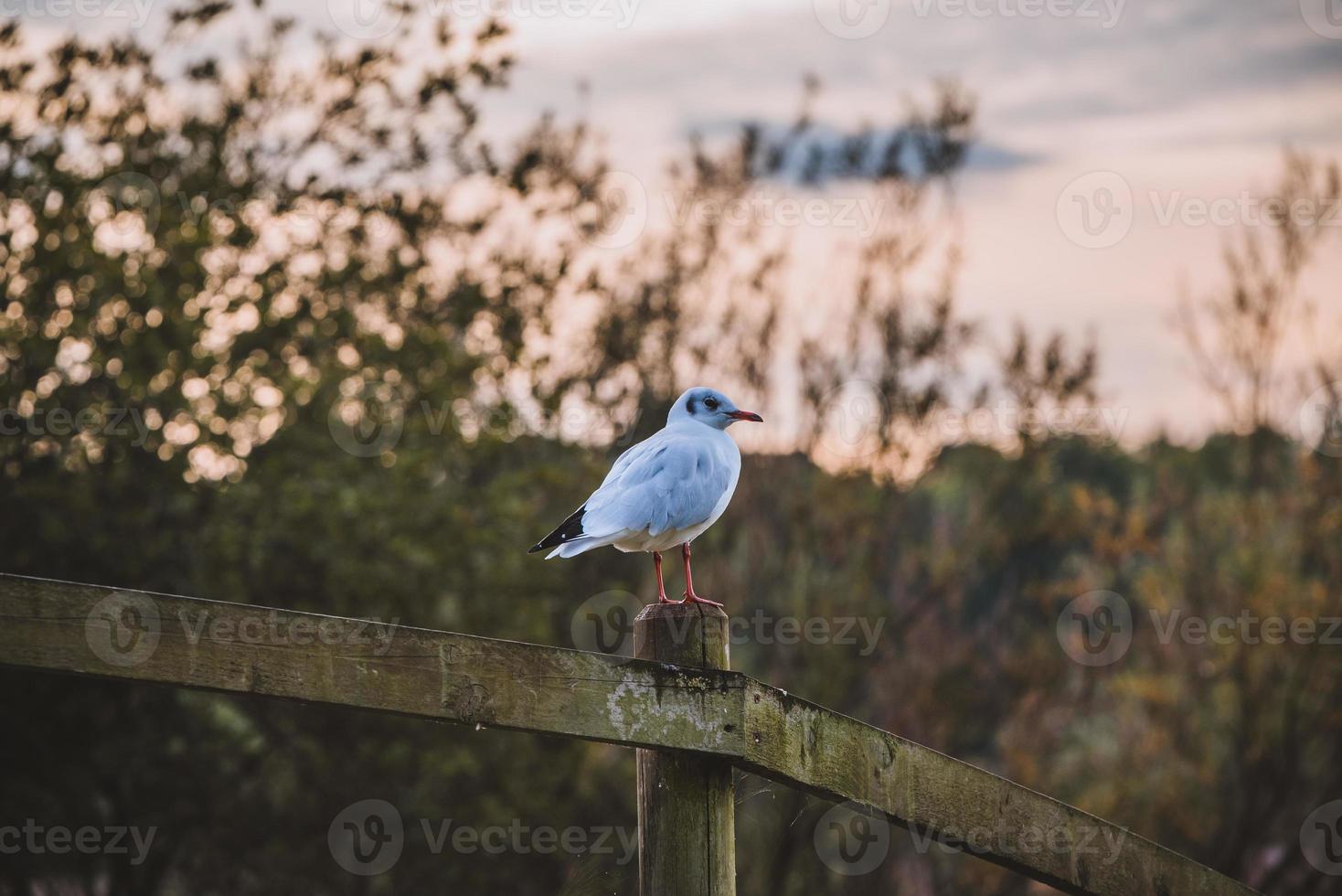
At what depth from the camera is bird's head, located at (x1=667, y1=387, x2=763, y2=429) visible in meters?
5.11

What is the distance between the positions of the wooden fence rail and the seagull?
3.25 ft

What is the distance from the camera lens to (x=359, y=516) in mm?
9398

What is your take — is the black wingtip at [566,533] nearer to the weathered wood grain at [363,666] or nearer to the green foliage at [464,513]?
the weathered wood grain at [363,666]

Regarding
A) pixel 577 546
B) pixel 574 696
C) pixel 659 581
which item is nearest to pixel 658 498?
pixel 659 581

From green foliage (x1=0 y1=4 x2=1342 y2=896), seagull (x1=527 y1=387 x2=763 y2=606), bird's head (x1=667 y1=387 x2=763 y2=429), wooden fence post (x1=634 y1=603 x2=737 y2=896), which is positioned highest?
green foliage (x1=0 y1=4 x2=1342 y2=896)

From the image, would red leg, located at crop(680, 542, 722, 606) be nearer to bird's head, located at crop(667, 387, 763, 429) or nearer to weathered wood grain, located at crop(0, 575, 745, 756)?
weathered wood grain, located at crop(0, 575, 745, 756)

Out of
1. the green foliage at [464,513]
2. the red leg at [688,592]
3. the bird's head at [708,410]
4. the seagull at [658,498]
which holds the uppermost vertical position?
the green foliage at [464,513]

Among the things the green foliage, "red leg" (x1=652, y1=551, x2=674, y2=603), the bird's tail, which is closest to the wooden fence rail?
"red leg" (x1=652, y1=551, x2=674, y2=603)

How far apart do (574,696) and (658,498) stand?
1562mm

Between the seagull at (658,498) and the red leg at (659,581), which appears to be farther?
the seagull at (658,498)

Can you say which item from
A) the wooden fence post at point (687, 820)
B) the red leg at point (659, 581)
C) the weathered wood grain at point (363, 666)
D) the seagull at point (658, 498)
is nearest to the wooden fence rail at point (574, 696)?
the weathered wood grain at point (363, 666)

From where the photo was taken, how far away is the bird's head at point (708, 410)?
5.11 meters

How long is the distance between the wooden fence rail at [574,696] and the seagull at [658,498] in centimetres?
99

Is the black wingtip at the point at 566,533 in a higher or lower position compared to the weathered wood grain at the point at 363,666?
higher
